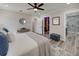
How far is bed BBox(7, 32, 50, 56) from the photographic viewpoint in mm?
1664

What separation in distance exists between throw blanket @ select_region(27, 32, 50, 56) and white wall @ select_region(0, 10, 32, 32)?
0.25m

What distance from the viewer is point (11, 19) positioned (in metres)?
1.67

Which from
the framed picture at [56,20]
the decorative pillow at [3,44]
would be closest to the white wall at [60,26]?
the framed picture at [56,20]

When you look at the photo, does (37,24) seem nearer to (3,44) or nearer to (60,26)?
(60,26)

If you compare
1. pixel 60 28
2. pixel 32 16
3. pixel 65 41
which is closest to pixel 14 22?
pixel 32 16

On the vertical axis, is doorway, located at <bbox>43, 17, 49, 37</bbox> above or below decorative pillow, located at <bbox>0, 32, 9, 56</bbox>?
above

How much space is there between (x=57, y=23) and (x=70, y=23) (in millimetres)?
204

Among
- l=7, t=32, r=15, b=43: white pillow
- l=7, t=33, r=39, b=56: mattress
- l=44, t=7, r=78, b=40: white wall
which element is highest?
l=44, t=7, r=78, b=40: white wall

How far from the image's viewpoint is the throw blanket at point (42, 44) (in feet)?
5.54

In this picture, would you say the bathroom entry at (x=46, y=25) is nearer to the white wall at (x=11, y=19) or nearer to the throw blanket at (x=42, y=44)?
the throw blanket at (x=42, y=44)

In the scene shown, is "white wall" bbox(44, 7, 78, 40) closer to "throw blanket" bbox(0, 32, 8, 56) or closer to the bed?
the bed

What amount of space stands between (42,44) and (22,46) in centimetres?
33

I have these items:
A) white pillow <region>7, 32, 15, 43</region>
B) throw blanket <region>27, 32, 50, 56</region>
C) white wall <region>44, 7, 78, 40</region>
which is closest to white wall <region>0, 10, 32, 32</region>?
white pillow <region>7, 32, 15, 43</region>

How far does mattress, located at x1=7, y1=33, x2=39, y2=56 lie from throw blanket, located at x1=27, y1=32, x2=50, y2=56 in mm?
59
